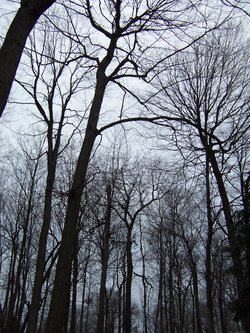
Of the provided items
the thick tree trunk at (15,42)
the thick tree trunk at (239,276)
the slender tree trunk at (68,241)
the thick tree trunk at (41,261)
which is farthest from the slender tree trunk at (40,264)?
the thick tree trunk at (15,42)

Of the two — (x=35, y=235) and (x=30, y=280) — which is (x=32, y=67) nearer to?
(x=35, y=235)

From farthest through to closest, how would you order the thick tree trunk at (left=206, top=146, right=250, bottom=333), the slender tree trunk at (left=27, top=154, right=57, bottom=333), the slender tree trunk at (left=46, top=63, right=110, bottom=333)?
the slender tree trunk at (left=27, top=154, right=57, bottom=333) < the thick tree trunk at (left=206, top=146, right=250, bottom=333) < the slender tree trunk at (left=46, top=63, right=110, bottom=333)

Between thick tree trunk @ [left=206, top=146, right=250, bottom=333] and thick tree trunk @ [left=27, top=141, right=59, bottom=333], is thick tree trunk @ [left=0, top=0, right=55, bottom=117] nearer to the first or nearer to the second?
thick tree trunk @ [left=27, top=141, right=59, bottom=333]

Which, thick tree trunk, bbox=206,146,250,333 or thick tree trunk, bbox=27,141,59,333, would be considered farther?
thick tree trunk, bbox=27,141,59,333

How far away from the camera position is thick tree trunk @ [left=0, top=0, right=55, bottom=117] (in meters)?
2.95

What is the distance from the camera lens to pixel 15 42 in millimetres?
3084

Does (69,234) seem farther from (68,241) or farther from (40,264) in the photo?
(40,264)

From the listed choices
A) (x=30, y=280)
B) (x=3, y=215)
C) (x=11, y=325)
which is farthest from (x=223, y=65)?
(x=30, y=280)

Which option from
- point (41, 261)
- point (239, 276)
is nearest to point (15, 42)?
point (41, 261)

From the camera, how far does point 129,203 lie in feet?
65.5

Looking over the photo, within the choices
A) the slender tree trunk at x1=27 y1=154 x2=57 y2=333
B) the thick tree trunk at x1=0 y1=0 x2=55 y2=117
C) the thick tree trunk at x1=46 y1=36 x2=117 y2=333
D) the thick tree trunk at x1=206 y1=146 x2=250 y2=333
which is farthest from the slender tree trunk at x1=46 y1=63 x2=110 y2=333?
the thick tree trunk at x1=206 y1=146 x2=250 y2=333

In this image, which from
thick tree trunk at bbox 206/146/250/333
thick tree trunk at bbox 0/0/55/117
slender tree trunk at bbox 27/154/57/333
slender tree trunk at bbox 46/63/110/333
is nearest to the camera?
thick tree trunk at bbox 0/0/55/117

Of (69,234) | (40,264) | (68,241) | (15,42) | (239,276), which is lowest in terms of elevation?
(68,241)

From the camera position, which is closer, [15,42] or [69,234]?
[15,42]
